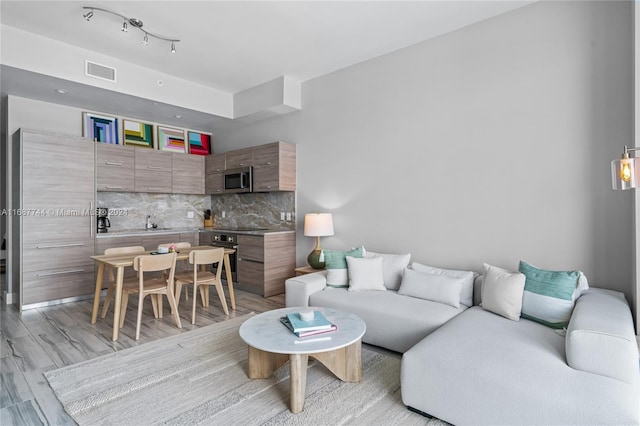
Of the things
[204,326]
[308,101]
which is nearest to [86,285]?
[204,326]

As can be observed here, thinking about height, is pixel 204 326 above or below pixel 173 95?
below

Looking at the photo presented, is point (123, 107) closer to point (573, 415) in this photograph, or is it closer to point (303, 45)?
point (303, 45)

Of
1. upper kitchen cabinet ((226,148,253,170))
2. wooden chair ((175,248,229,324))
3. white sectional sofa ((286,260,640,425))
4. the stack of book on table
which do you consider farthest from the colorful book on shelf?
upper kitchen cabinet ((226,148,253,170))

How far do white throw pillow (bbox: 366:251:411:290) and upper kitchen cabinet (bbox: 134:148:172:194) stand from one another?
12.4 ft

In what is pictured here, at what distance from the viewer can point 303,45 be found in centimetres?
374

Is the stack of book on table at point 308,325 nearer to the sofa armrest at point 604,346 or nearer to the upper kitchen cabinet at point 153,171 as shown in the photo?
the sofa armrest at point 604,346

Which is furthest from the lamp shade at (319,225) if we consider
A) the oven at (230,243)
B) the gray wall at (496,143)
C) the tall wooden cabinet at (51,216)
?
the tall wooden cabinet at (51,216)

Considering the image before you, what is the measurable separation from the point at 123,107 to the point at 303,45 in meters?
2.80

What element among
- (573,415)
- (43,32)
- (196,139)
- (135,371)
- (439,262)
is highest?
(43,32)

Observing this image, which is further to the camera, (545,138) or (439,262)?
(439,262)

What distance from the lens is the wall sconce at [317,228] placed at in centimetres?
417

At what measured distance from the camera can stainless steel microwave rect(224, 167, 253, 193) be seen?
5188 millimetres

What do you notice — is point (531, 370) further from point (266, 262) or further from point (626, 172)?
point (266, 262)

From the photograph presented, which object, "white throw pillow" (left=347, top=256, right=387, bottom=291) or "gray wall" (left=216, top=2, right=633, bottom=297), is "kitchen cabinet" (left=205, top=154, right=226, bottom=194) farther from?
"white throw pillow" (left=347, top=256, right=387, bottom=291)
